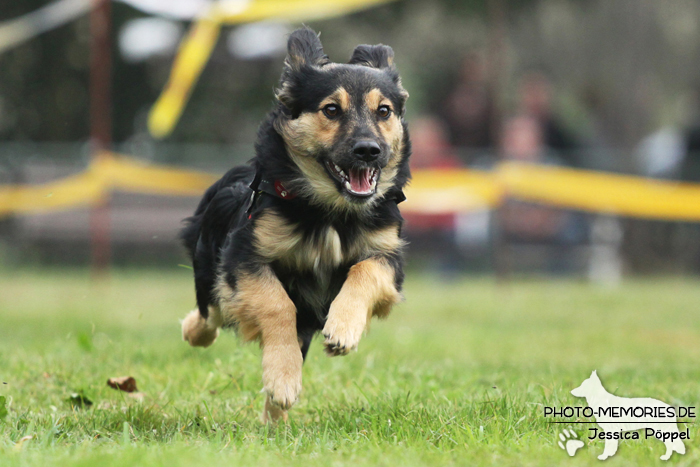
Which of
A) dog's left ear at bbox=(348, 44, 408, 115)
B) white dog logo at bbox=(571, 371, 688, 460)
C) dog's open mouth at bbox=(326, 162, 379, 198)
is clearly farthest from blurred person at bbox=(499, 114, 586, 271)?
white dog logo at bbox=(571, 371, 688, 460)

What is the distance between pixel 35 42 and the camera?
15.9m

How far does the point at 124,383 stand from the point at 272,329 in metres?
0.93

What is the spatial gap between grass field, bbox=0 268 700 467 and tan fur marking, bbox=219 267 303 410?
16cm

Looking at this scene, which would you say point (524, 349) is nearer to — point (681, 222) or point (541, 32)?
point (681, 222)

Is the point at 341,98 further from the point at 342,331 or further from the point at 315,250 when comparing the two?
the point at 342,331

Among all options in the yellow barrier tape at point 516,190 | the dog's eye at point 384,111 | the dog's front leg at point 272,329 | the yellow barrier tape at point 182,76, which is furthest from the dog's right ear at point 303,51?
the yellow barrier tape at point 516,190

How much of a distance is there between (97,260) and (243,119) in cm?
602

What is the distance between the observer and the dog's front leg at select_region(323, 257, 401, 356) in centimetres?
307

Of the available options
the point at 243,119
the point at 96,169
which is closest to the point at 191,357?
the point at 96,169

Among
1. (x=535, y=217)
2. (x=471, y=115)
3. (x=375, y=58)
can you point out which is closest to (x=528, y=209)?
(x=535, y=217)

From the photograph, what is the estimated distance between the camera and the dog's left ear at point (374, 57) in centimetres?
397

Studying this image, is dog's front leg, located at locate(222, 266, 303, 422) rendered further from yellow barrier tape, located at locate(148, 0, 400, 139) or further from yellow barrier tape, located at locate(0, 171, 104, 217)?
yellow barrier tape, located at locate(0, 171, 104, 217)

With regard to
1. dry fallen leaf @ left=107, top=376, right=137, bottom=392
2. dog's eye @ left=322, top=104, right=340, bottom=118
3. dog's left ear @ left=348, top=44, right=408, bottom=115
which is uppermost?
dog's left ear @ left=348, top=44, right=408, bottom=115

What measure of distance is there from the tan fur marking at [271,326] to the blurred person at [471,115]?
31.1ft
